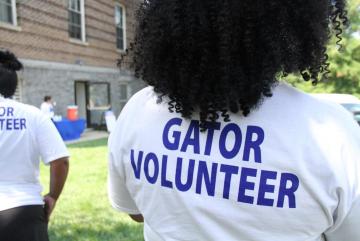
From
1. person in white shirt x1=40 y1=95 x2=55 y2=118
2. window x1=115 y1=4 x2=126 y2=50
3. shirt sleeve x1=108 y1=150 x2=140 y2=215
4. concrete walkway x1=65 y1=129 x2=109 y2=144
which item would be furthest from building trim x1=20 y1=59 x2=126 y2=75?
shirt sleeve x1=108 y1=150 x2=140 y2=215

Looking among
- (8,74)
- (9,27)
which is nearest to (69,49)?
(9,27)

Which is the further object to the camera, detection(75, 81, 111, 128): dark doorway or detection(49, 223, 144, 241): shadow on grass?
detection(75, 81, 111, 128): dark doorway

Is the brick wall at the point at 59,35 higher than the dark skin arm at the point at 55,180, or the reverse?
the brick wall at the point at 59,35

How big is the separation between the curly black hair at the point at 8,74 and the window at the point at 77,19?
1379 centimetres

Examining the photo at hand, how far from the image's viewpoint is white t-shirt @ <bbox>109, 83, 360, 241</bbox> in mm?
1211

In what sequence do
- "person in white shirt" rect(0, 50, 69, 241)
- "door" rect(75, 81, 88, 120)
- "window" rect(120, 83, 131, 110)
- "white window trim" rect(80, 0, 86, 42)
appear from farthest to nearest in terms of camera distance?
"window" rect(120, 83, 131, 110), "door" rect(75, 81, 88, 120), "white window trim" rect(80, 0, 86, 42), "person in white shirt" rect(0, 50, 69, 241)

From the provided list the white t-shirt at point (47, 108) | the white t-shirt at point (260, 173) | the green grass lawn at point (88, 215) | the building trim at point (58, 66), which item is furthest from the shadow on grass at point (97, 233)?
the white t-shirt at point (47, 108)

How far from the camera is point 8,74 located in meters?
2.80

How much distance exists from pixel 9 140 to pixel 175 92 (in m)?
1.58

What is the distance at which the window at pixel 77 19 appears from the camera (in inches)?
638

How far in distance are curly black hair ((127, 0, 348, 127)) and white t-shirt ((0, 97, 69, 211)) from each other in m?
1.55

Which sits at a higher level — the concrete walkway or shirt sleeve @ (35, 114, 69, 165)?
shirt sleeve @ (35, 114, 69, 165)

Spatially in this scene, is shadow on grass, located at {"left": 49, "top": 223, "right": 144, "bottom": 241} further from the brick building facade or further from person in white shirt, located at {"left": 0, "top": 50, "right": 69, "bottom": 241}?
the brick building facade

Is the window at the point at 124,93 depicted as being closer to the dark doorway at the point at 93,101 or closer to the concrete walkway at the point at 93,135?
the dark doorway at the point at 93,101
